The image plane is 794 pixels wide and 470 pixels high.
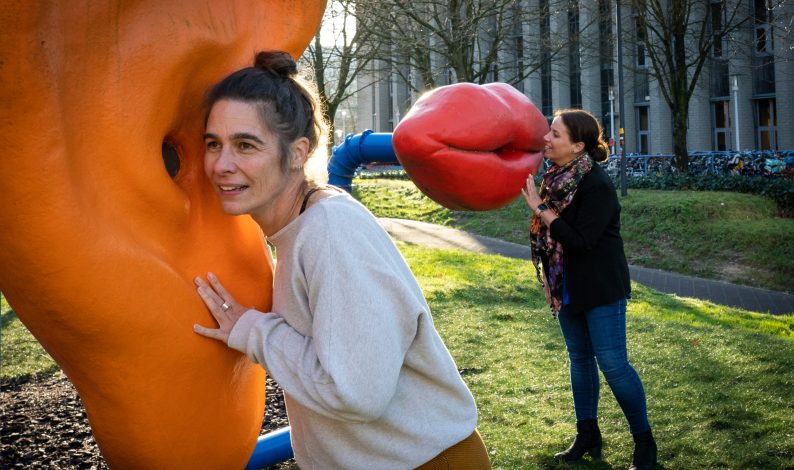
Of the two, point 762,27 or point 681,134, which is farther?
point 762,27

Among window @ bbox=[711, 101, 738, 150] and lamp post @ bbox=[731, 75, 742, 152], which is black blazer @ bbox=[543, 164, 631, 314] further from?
window @ bbox=[711, 101, 738, 150]

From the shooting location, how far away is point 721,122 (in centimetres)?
2969

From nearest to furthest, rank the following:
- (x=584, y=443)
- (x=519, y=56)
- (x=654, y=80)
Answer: (x=584, y=443) → (x=519, y=56) → (x=654, y=80)

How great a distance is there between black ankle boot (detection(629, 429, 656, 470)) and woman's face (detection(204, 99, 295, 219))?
3.10 metres

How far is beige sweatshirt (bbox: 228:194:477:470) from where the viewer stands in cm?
154

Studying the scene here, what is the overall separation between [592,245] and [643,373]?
2.31 metres

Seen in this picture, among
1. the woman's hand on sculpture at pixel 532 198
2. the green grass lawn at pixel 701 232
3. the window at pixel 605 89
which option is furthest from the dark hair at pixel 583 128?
the window at pixel 605 89

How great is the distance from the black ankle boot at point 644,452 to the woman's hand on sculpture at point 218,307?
9.95ft

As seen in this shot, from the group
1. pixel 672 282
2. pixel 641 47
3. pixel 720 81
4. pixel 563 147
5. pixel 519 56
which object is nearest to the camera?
pixel 563 147

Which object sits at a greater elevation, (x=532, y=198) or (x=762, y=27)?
(x=762, y=27)

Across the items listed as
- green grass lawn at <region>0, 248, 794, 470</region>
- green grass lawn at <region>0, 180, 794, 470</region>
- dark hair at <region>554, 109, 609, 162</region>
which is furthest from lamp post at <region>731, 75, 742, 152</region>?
dark hair at <region>554, 109, 609, 162</region>

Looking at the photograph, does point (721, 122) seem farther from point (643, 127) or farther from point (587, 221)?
point (587, 221)

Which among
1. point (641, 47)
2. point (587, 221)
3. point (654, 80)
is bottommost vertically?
point (587, 221)

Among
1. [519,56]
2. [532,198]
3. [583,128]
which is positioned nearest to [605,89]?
[519,56]
